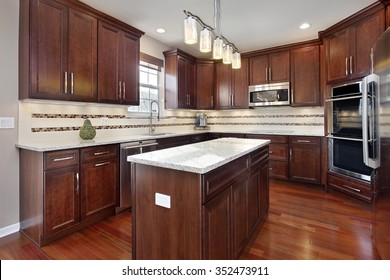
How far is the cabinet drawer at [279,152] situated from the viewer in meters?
3.88

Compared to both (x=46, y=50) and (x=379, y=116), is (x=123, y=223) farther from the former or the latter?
(x=379, y=116)

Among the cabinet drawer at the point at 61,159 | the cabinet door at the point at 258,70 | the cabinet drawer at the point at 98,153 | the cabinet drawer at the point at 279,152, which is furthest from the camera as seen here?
the cabinet door at the point at 258,70

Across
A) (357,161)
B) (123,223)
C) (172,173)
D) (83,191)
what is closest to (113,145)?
(83,191)

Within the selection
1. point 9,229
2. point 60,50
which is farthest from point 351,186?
point 9,229

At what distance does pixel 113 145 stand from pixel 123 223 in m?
0.89

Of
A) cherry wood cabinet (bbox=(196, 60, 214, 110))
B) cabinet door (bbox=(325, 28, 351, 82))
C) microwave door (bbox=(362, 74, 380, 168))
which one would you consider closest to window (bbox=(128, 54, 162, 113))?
cherry wood cabinet (bbox=(196, 60, 214, 110))

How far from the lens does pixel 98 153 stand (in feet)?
7.89

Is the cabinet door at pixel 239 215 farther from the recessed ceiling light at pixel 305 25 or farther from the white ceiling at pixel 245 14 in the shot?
the recessed ceiling light at pixel 305 25

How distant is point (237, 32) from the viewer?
3.54 m

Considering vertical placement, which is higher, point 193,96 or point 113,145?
point 193,96

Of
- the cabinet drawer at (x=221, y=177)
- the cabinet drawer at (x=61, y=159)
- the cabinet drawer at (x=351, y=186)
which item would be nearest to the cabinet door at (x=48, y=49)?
the cabinet drawer at (x=61, y=159)

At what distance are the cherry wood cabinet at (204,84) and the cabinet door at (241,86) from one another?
19.6 inches

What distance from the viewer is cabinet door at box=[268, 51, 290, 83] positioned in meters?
4.02

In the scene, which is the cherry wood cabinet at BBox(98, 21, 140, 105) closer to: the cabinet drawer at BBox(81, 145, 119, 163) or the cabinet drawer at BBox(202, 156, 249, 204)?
the cabinet drawer at BBox(81, 145, 119, 163)
